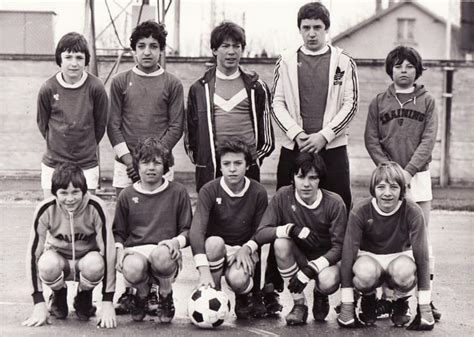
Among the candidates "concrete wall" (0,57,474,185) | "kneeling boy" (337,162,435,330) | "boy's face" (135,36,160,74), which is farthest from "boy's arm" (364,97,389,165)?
"concrete wall" (0,57,474,185)

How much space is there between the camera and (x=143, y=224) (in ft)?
18.8

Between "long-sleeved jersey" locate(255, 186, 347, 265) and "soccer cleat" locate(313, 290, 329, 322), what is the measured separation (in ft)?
0.92

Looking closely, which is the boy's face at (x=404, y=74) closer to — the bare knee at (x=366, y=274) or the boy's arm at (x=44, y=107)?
the bare knee at (x=366, y=274)

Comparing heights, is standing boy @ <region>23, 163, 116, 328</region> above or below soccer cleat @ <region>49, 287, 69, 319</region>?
above

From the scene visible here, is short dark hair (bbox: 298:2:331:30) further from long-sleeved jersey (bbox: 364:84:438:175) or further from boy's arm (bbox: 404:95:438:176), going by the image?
boy's arm (bbox: 404:95:438:176)

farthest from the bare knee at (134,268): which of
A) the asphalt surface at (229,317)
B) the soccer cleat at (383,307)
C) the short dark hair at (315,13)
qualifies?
the short dark hair at (315,13)

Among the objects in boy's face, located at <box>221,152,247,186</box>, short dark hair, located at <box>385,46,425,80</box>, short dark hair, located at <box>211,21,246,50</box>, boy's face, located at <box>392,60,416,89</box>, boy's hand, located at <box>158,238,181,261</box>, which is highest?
short dark hair, located at <box>211,21,246,50</box>

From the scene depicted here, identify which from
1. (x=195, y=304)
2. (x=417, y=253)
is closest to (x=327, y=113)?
(x=417, y=253)

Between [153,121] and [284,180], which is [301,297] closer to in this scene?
[284,180]

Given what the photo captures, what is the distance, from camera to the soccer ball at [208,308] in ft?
17.5

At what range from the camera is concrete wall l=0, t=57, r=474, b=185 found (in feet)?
57.4

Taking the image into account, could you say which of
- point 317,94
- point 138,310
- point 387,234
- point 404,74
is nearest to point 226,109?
point 317,94

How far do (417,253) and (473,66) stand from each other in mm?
12761

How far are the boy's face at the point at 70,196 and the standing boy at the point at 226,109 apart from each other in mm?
1101
